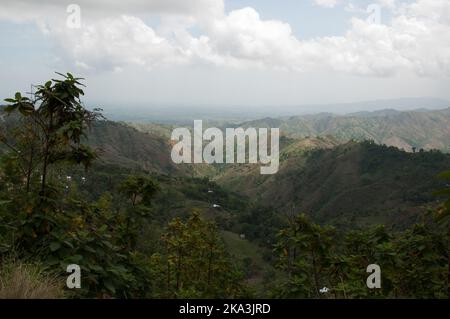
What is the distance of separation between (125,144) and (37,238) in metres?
171

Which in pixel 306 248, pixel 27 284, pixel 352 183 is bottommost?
pixel 306 248

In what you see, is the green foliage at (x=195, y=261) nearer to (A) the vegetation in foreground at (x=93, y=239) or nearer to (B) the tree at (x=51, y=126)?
(A) the vegetation in foreground at (x=93, y=239)

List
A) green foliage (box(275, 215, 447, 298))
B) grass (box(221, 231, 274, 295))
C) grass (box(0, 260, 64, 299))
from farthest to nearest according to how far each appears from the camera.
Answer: grass (box(221, 231, 274, 295)), green foliage (box(275, 215, 447, 298)), grass (box(0, 260, 64, 299))

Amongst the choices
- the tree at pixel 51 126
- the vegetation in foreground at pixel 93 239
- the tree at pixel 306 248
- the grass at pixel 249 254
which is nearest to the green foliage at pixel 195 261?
the vegetation in foreground at pixel 93 239

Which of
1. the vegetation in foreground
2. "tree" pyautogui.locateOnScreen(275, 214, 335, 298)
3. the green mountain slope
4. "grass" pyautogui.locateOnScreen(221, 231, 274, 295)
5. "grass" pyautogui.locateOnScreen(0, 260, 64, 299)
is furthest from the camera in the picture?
the green mountain slope

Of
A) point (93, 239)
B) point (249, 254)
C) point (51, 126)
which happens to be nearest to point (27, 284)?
point (93, 239)

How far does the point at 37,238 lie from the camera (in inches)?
231

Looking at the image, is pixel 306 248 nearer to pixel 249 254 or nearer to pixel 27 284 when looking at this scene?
pixel 27 284

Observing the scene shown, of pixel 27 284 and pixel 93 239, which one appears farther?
pixel 93 239

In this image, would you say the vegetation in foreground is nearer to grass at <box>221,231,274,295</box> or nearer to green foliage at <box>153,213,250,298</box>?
green foliage at <box>153,213,250,298</box>

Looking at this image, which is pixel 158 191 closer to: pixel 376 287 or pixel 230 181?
pixel 376 287

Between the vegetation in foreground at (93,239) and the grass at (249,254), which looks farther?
the grass at (249,254)

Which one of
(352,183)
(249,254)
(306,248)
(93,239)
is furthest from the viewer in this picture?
(352,183)

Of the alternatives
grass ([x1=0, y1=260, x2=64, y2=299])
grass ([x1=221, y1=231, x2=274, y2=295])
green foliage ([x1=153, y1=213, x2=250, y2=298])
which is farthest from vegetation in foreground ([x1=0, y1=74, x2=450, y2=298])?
grass ([x1=221, y1=231, x2=274, y2=295])
